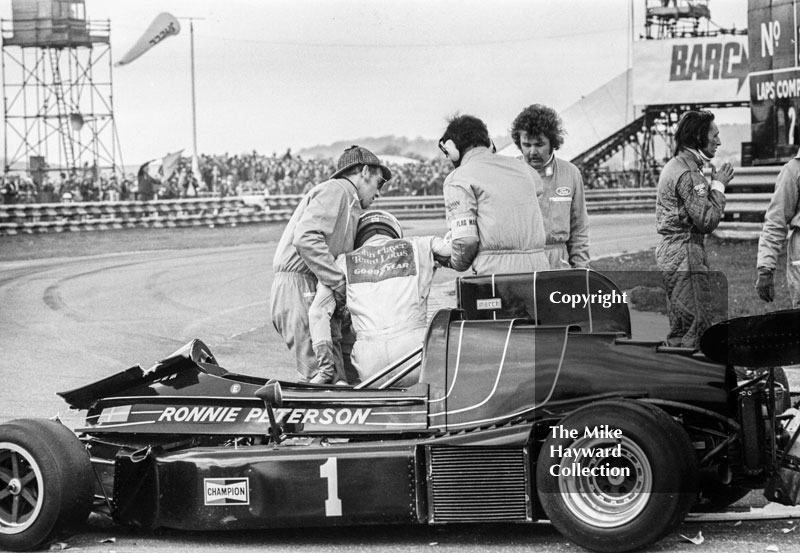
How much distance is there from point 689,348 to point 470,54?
409 inches

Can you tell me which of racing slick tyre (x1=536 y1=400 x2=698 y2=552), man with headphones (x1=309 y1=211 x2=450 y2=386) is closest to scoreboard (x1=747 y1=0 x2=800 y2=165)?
man with headphones (x1=309 y1=211 x2=450 y2=386)

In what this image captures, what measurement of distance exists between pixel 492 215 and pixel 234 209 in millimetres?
20806

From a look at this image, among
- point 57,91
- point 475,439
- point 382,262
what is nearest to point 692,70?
point 57,91

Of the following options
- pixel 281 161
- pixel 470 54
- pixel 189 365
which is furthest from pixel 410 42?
pixel 189 365

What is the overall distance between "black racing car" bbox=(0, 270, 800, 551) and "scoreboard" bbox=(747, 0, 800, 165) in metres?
9.30

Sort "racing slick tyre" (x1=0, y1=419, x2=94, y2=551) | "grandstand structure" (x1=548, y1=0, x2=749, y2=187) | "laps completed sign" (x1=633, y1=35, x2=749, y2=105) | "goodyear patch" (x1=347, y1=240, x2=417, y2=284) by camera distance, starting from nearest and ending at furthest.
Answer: "racing slick tyre" (x1=0, y1=419, x2=94, y2=551)
"goodyear patch" (x1=347, y1=240, x2=417, y2=284)
"grandstand structure" (x1=548, y1=0, x2=749, y2=187)
"laps completed sign" (x1=633, y1=35, x2=749, y2=105)

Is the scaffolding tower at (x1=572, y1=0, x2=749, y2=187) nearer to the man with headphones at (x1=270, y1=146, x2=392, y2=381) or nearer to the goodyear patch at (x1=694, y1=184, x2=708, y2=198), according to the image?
the goodyear patch at (x1=694, y1=184, x2=708, y2=198)

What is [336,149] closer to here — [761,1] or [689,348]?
[761,1]

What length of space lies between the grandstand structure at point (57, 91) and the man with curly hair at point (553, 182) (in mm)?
8982

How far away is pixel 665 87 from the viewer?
30.4 m

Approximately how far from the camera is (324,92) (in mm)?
16125

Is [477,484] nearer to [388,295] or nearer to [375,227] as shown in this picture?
[388,295]

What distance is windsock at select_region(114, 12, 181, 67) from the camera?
13.8 meters

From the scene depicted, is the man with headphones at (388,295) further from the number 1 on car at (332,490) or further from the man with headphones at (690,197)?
the man with headphones at (690,197)
